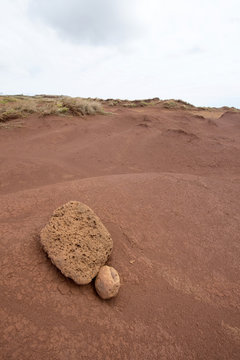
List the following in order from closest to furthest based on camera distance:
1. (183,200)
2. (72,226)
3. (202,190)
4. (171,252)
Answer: (72,226), (171,252), (183,200), (202,190)

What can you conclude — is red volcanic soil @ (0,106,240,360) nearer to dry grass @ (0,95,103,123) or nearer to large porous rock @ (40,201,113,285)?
large porous rock @ (40,201,113,285)

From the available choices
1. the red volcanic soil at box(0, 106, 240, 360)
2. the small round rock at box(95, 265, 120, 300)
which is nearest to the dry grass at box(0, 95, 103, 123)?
the red volcanic soil at box(0, 106, 240, 360)

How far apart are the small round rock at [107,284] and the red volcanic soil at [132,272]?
0.17 feet

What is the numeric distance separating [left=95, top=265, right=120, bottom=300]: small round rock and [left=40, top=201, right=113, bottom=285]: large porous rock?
66 mm

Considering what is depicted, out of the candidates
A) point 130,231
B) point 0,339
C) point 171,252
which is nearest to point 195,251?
point 171,252

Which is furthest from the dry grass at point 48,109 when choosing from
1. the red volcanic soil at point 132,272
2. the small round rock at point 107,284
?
the small round rock at point 107,284

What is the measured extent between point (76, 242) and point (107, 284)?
1.18 feet

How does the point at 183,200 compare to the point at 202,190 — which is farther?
the point at 202,190

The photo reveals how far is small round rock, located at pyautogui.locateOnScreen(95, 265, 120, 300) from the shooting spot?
1408 millimetres

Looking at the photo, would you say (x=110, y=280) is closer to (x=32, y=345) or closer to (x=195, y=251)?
(x=32, y=345)

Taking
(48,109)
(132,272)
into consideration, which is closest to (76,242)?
(132,272)

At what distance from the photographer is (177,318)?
143 centimetres

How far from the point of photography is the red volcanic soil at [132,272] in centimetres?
120

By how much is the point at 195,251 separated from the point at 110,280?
93cm
